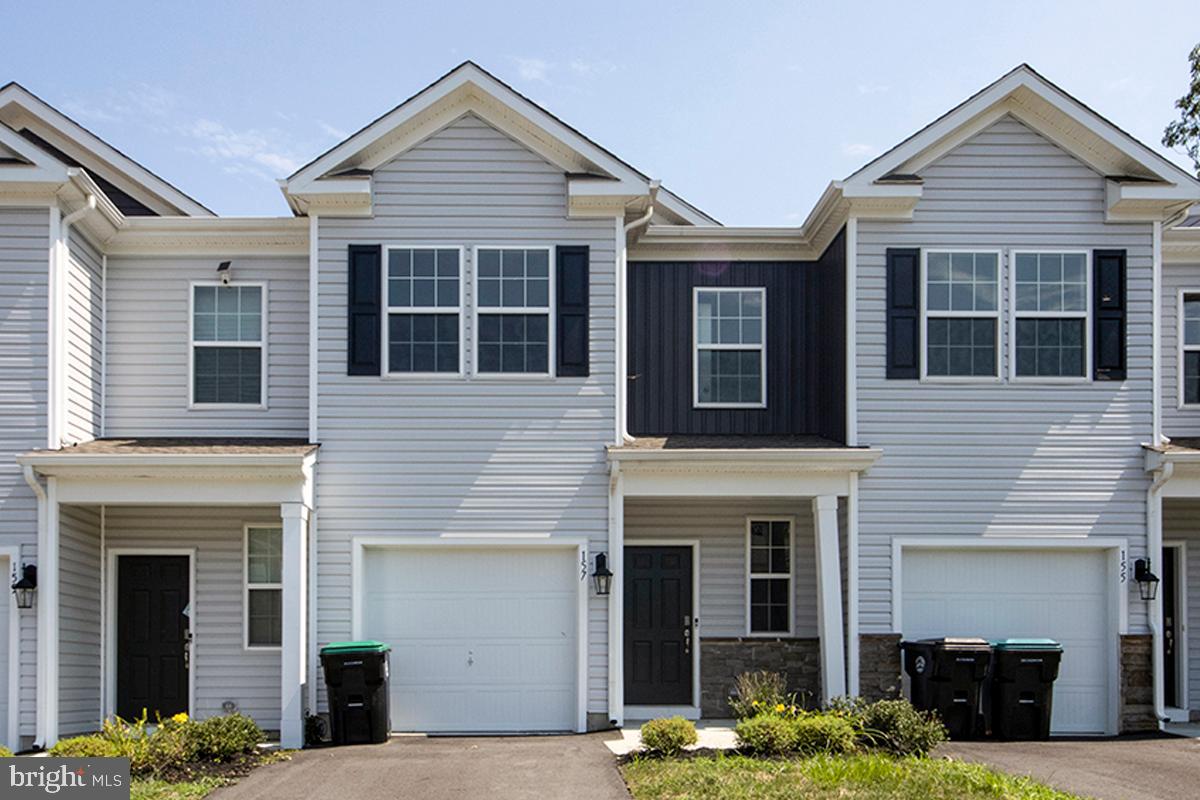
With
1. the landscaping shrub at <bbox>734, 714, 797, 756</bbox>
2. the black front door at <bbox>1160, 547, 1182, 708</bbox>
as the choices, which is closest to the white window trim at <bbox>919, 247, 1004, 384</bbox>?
the black front door at <bbox>1160, 547, 1182, 708</bbox>

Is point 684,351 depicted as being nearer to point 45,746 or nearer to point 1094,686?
point 1094,686

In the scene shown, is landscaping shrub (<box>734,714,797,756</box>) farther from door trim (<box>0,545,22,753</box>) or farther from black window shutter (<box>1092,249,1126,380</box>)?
door trim (<box>0,545,22,753</box>)

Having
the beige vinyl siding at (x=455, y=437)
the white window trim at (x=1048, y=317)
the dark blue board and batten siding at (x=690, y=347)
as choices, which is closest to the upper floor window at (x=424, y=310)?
the beige vinyl siding at (x=455, y=437)

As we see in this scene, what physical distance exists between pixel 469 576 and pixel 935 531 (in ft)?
16.8

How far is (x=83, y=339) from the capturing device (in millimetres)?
14281

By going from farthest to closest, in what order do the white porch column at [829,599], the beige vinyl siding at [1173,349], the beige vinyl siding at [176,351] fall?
the beige vinyl siding at [1173,349], the beige vinyl siding at [176,351], the white porch column at [829,599]

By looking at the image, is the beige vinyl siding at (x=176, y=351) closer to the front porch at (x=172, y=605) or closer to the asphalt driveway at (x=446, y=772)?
the front porch at (x=172, y=605)

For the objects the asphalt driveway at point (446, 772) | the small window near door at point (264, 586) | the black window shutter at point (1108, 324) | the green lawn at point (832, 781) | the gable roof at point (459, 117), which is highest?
the gable roof at point (459, 117)

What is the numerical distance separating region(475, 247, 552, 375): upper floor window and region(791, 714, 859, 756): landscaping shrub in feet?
15.7

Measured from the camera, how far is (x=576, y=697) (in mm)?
14016

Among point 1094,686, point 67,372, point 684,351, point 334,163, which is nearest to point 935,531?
point 1094,686

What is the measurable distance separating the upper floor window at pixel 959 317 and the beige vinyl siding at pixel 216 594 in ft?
25.1

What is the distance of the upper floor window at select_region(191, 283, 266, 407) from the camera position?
588 inches

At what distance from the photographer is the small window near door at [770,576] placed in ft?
50.0
